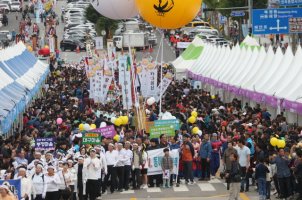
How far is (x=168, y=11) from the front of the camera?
2977 cm

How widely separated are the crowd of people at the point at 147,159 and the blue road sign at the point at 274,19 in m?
22.4

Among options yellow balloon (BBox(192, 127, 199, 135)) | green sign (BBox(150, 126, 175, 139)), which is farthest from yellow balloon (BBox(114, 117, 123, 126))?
green sign (BBox(150, 126, 175, 139))

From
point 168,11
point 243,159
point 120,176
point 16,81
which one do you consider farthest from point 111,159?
point 16,81

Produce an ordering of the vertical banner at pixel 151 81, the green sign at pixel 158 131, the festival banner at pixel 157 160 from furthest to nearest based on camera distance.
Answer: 1. the vertical banner at pixel 151 81
2. the green sign at pixel 158 131
3. the festival banner at pixel 157 160

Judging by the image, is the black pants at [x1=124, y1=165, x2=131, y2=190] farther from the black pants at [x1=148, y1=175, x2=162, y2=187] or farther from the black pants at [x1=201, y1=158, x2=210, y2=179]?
the black pants at [x1=201, y1=158, x2=210, y2=179]

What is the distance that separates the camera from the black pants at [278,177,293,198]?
23.6 m

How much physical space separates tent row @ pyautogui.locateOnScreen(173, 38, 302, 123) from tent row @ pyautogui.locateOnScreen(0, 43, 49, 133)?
7494mm

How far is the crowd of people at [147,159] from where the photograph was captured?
22.6 meters

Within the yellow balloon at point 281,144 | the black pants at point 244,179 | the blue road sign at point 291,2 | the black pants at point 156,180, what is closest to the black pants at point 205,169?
the black pants at point 156,180

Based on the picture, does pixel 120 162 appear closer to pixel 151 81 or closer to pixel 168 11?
pixel 168 11

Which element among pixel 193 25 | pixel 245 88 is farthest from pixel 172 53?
pixel 245 88

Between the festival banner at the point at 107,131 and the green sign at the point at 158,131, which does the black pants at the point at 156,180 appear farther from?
the festival banner at the point at 107,131

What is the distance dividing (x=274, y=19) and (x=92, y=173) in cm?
3551

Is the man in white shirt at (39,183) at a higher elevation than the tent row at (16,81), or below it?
below
